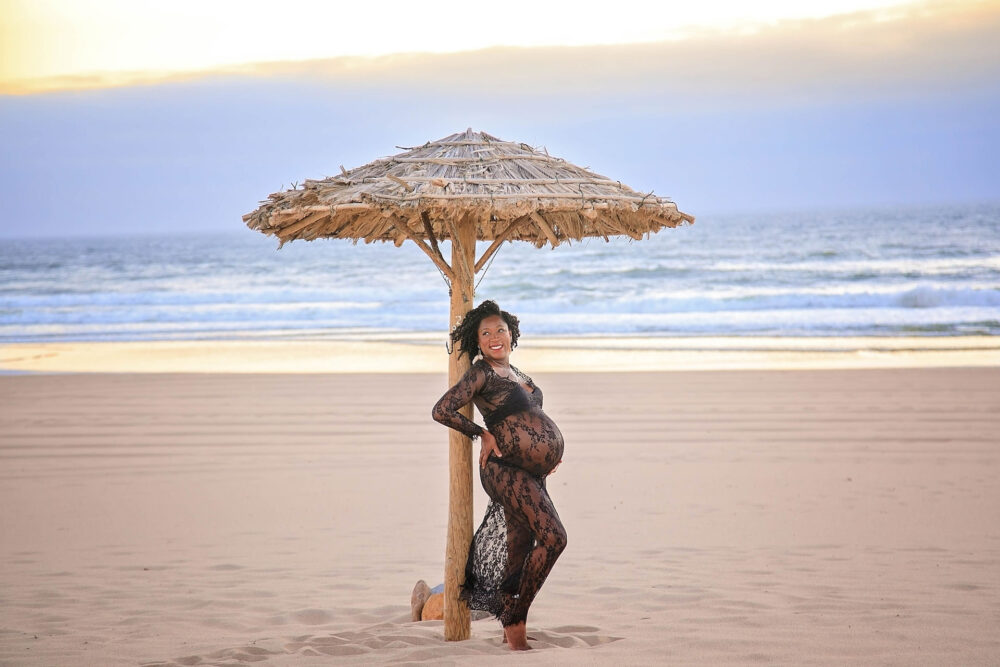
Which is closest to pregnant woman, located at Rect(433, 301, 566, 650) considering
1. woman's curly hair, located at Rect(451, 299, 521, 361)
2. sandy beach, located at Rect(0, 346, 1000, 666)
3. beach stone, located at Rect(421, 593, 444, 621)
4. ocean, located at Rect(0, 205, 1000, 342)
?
woman's curly hair, located at Rect(451, 299, 521, 361)

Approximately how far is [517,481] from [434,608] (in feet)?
3.97

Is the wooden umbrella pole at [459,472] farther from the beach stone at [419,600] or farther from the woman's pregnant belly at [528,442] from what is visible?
the beach stone at [419,600]

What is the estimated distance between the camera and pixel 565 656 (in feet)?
14.4

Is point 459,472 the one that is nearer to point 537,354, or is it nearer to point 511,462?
point 511,462

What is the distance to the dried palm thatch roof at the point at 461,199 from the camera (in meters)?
4.09

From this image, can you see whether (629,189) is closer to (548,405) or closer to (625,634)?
→ (625,634)

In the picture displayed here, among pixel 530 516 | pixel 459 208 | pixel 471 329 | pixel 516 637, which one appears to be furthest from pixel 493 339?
pixel 516 637

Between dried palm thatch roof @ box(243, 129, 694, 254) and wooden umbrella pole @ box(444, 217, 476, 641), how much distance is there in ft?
0.35

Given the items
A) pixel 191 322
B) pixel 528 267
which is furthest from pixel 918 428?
pixel 528 267

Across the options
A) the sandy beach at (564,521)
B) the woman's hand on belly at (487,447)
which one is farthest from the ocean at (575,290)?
the woman's hand on belly at (487,447)

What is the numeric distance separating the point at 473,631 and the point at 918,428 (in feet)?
22.2

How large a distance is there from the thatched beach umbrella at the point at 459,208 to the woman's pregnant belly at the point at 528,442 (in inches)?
9.5

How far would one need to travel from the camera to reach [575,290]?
31469mm

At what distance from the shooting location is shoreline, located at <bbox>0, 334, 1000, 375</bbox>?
14914 mm
